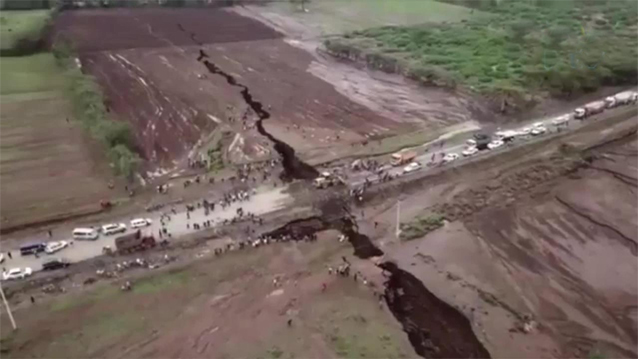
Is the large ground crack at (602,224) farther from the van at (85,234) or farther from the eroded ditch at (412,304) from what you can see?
the van at (85,234)

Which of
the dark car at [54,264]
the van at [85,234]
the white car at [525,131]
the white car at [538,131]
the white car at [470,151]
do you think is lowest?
the dark car at [54,264]

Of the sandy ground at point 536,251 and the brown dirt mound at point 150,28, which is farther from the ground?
the brown dirt mound at point 150,28

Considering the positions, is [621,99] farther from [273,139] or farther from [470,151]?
[273,139]

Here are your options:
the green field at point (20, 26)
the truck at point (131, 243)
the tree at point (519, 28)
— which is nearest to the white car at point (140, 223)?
the truck at point (131, 243)

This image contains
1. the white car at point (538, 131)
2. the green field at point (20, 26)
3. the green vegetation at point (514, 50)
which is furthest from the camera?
the green field at point (20, 26)

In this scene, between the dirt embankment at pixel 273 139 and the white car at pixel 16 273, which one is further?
the dirt embankment at pixel 273 139

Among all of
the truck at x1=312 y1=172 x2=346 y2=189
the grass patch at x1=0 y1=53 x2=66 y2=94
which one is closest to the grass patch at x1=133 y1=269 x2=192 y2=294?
the truck at x1=312 y1=172 x2=346 y2=189

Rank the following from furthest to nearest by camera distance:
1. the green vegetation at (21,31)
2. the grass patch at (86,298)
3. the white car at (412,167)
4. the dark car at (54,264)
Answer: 1. the green vegetation at (21,31)
2. the white car at (412,167)
3. the dark car at (54,264)
4. the grass patch at (86,298)

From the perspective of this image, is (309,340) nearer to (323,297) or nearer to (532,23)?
(323,297)
